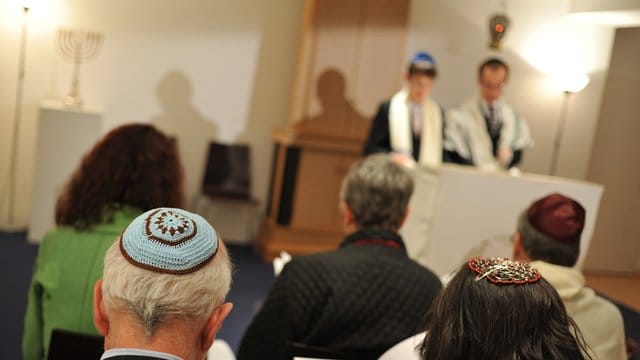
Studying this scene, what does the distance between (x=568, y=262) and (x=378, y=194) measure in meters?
0.64

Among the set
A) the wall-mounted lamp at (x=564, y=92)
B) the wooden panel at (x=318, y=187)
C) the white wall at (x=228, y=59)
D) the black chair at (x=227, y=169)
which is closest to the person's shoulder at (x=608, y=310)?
the white wall at (x=228, y=59)

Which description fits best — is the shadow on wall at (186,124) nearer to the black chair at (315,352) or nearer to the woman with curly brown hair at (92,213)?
the woman with curly brown hair at (92,213)

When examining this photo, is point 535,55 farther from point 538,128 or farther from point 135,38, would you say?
point 135,38

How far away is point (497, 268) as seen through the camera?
Answer: 128cm

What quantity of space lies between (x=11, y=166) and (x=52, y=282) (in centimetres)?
446

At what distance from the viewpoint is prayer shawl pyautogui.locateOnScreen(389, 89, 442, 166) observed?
511 cm

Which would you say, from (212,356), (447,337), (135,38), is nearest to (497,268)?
(447,337)

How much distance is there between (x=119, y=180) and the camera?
2197 millimetres

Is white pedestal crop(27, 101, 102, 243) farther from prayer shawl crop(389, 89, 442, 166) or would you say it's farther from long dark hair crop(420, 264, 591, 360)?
long dark hair crop(420, 264, 591, 360)

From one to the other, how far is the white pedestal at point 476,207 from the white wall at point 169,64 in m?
3.13

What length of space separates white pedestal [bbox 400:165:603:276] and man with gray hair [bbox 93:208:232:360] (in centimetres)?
277

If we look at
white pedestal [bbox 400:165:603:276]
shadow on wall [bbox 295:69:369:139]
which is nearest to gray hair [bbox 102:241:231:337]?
white pedestal [bbox 400:165:603:276]

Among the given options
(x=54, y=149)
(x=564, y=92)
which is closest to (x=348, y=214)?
(x=54, y=149)

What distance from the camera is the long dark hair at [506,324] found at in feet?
4.06
